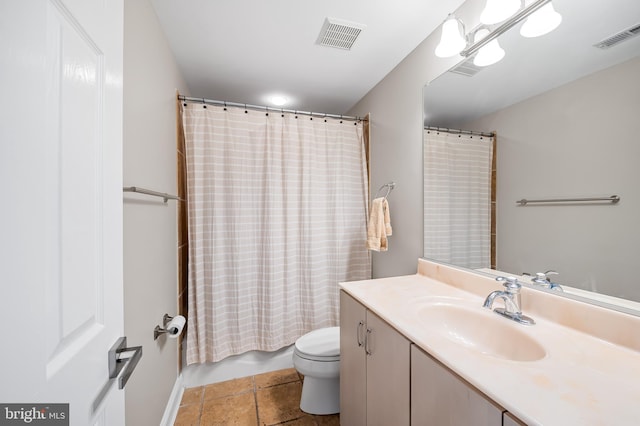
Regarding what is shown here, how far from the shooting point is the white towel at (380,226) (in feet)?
5.88

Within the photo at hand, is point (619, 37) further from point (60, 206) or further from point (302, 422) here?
point (302, 422)

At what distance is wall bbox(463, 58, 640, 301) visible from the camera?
0.78 m

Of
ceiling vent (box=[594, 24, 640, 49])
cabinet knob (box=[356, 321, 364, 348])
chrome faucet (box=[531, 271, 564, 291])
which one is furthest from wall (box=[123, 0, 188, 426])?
ceiling vent (box=[594, 24, 640, 49])

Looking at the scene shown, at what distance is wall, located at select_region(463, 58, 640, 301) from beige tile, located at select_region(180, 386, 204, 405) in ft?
6.84

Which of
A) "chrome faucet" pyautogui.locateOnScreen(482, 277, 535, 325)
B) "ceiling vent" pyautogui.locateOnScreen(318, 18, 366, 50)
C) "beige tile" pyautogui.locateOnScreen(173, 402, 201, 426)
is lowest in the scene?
"beige tile" pyautogui.locateOnScreen(173, 402, 201, 426)

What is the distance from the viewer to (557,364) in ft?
2.15

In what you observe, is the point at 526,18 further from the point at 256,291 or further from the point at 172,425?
the point at 172,425

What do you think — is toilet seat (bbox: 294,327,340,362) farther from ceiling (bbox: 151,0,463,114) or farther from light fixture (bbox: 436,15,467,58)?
ceiling (bbox: 151,0,463,114)

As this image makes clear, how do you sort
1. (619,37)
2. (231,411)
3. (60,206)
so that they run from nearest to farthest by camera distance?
1. (60,206)
2. (619,37)
3. (231,411)

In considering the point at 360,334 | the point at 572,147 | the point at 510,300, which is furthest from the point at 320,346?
the point at 572,147

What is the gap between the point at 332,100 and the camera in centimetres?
235

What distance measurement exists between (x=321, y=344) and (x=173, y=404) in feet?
3.27

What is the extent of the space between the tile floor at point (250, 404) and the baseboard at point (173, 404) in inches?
1.3

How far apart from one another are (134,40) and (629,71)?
184 centimetres
